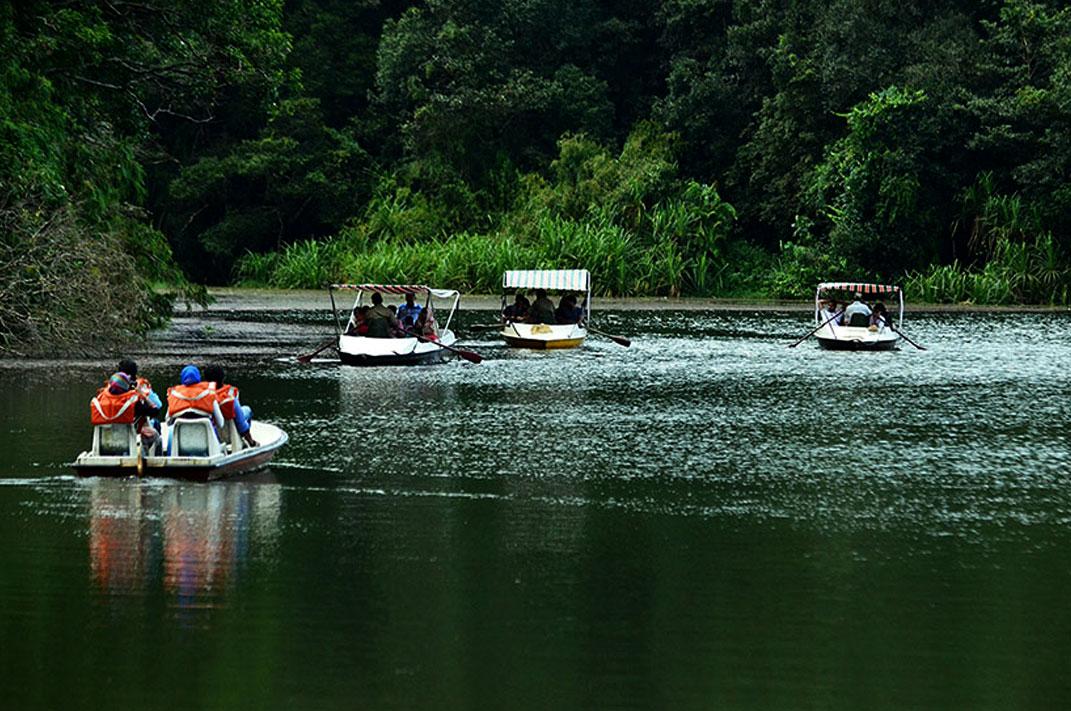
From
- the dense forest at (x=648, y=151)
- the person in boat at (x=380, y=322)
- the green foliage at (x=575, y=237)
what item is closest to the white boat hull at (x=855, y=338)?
the person in boat at (x=380, y=322)

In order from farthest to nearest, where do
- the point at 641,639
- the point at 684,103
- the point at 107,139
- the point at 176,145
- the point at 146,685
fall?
1. the point at 176,145
2. the point at 684,103
3. the point at 107,139
4. the point at 641,639
5. the point at 146,685

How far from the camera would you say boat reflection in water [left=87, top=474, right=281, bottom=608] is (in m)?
13.4

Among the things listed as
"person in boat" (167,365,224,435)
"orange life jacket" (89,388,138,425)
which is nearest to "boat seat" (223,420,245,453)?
"person in boat" (167,365,224,435)

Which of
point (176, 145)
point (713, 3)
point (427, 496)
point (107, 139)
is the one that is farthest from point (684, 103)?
point (427, 496)

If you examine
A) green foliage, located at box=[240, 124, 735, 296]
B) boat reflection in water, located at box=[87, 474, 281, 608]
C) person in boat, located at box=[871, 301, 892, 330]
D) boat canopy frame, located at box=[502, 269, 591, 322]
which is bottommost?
boat reflection in water, located at box=[87, 474, 281, 608]

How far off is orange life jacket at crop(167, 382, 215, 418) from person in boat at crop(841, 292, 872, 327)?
24.5 metres

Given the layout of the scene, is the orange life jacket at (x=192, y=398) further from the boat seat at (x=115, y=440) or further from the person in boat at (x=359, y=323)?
the person in boat at (x=359, y=323)

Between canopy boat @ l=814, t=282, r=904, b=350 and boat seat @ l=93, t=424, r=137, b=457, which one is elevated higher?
canopy boat @ l=814, t=282, r=904, b=350

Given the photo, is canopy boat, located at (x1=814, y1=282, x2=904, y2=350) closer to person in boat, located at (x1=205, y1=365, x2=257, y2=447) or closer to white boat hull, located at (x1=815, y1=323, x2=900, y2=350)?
white boat hull, located at (x1=815, y1=323, x2=900, y2=350)

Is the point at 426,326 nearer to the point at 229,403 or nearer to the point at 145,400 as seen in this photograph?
the point at 229,403

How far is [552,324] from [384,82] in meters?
33.1

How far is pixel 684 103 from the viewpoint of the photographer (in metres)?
66.9

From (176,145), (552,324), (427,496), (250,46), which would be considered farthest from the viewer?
(176,145)

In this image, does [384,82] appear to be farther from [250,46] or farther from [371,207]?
[250,46]
